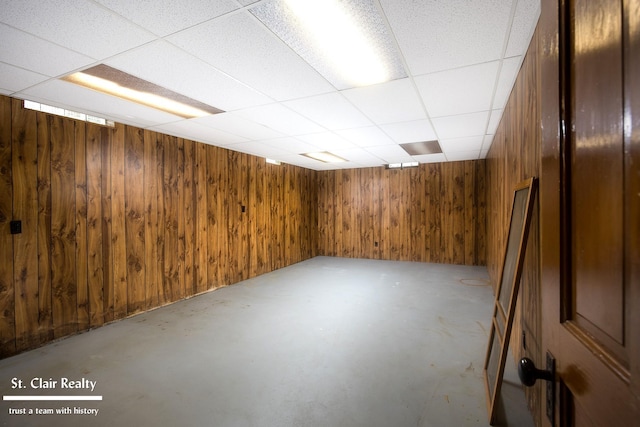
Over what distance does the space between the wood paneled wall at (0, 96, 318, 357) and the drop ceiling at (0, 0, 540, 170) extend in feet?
1.28

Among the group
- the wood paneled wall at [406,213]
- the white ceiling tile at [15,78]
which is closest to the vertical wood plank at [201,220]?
the white ceiling tile at [15,78]

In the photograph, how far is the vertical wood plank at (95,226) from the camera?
3080mm

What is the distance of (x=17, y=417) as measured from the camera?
1773 millimetres

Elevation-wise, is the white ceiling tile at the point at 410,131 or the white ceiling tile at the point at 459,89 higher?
the white ceiling tile at the point at 410,131

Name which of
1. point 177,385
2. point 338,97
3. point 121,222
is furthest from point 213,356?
point 338,97

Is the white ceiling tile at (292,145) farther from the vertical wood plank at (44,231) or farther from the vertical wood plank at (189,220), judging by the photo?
the vertical wood plank at (44,231)

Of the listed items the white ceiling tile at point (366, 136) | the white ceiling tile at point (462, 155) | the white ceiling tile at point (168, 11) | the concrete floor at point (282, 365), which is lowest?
the concrete floor at point (282, 365)

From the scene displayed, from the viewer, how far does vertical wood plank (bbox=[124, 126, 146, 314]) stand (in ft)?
11.3

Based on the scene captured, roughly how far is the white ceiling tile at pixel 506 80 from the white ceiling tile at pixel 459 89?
0.05 m

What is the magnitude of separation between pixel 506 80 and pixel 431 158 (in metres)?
3.78

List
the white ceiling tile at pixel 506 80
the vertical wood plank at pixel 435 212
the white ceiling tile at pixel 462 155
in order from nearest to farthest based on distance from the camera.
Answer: the white ceiling tile at pixel 506 80
the white ceiling tile at pixel 462 155
the vertical wood plank at pixel 435 212

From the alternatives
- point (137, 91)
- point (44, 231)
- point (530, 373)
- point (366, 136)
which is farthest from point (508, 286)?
point (44, 231)

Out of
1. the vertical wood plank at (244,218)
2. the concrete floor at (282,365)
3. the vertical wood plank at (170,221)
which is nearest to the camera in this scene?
the concrete floor at (282,365)

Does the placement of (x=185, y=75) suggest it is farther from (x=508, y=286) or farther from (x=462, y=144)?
(x=462, y=144)
